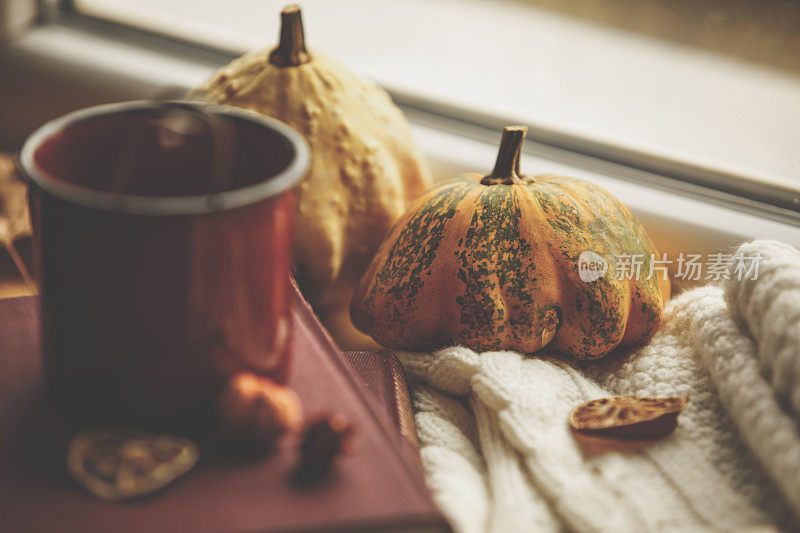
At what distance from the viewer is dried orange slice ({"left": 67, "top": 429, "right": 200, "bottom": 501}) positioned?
15.3 inches

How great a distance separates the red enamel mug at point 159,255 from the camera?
361mm

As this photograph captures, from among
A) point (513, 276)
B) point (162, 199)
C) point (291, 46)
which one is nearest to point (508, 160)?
point (513, 276)

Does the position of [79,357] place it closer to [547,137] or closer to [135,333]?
[135,333]

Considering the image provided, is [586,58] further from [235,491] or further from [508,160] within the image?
[235,491]

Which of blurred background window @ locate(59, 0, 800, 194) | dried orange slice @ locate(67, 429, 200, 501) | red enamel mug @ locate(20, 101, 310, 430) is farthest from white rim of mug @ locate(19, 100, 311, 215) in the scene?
blurred background window @ locate(59, 0, 800, 194)

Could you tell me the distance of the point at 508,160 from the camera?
654 mm

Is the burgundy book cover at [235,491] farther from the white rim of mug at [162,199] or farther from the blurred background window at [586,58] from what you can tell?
the blurred background window at [586,58]

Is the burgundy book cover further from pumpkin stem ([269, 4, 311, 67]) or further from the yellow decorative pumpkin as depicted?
pumpkin stem ([269, 4, 311, 67])

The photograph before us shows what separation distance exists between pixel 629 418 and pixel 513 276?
5.6 inches

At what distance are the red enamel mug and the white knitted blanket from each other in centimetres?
18

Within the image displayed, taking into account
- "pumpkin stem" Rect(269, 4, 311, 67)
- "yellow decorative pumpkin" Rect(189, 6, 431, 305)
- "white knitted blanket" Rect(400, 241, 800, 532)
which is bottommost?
"white knitted blanket" Rect(400, 241, 800, 532)

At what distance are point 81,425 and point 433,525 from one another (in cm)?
21

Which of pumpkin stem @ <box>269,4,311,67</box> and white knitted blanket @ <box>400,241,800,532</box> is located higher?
pumpkin stem @ <box>269,4,311,67</box>

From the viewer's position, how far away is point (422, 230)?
633 millimetres
